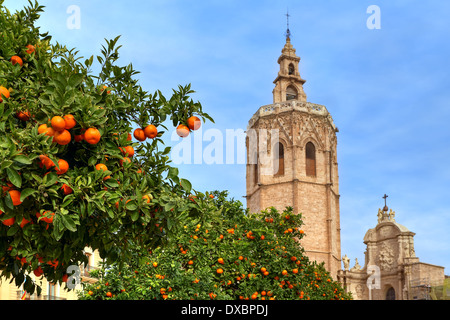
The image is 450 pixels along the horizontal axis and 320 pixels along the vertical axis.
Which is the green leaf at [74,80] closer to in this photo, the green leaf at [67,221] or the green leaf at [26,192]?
the green leaf at [26,192]

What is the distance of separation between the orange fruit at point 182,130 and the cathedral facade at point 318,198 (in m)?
49.8

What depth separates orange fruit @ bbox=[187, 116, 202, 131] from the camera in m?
6.70

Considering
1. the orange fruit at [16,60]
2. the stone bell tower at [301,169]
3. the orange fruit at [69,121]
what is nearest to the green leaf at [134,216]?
the orange fruit at [69,121]

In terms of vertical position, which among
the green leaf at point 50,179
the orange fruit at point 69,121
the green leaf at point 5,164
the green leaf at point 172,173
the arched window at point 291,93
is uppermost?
the arched window at point 291,93

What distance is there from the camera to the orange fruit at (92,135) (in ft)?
18.3

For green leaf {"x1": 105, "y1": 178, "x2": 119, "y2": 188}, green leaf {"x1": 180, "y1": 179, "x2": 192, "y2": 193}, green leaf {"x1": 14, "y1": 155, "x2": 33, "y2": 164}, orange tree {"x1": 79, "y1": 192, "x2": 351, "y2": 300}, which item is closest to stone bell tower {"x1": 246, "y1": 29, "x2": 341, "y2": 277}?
orange tree {"x1": 79, "y1": 192, "x2": 351, "y2": 300}

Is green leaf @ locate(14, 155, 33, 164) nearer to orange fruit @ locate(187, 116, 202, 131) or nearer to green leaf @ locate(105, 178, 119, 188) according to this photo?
green leaf @ locate(105, 178, 119, 188)

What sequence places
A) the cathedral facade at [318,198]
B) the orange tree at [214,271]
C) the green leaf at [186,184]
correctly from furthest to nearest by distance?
the cathedral facade at [318,198] < the orange tree at [214,271] < the green leaf at [186,184]

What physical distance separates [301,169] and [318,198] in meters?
3.56

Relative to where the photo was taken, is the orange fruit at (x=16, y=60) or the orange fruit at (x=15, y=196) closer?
the orange fruit at (x=15, y=196)

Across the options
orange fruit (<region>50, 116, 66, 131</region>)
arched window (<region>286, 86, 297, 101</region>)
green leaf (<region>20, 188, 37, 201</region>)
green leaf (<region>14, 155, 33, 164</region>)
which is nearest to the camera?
green leaf (<region>14, 155, 33, 164</region>)

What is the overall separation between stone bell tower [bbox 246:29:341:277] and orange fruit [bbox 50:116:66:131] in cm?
5125

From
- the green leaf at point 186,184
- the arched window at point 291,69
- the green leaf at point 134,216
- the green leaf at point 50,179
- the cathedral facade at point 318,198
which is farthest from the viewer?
the arched window at point 291,69

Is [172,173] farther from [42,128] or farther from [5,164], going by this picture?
[5,164]
